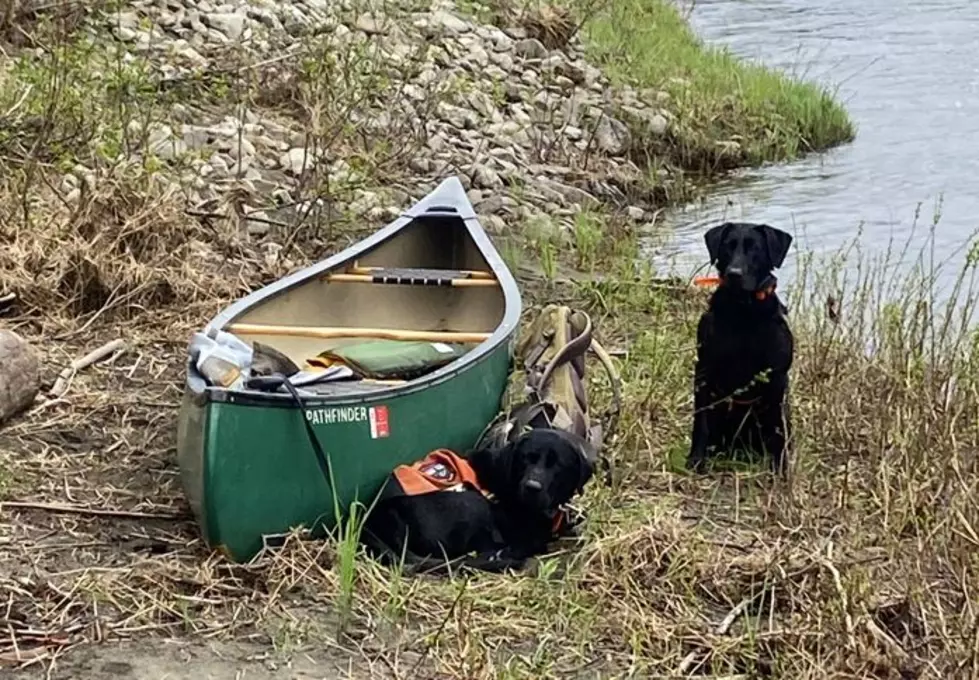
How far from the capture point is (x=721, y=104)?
1354 cm

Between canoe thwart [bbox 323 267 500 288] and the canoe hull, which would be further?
canoe thwart [bbox 323 267 500 288]

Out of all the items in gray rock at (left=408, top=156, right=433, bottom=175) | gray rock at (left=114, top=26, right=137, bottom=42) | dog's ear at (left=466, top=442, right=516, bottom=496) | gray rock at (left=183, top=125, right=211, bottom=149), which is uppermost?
gray rock at (left=114, top=26, right=137, bottom=42)

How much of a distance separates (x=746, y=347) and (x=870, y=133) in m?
8.79

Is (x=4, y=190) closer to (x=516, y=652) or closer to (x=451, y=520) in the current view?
(x=451, y=520)

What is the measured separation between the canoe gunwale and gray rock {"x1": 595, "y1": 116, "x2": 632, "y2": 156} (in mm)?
4528

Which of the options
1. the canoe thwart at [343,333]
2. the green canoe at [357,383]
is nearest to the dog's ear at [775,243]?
the green canoe at [357,383]

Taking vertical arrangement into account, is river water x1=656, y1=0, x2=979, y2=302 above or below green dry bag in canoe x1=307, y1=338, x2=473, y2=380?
above

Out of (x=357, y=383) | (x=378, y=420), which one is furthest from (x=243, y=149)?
(x=378, y=420)

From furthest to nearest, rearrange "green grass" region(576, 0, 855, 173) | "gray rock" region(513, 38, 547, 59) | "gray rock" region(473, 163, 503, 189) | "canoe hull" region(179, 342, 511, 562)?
"gray rock" region(513, 38, 547, 59), "green grass" region(576, 0, 855, 173), "gray rock" region(473, 163, 503, 189), "canoe hull" region(179, 342, 511, 562)

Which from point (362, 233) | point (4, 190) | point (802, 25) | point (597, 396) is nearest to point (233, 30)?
point (362, 233)

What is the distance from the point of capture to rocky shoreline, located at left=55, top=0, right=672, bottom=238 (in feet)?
30.8

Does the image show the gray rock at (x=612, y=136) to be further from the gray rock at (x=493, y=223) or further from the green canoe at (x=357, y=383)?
the green canoe at (x=357, y=383)

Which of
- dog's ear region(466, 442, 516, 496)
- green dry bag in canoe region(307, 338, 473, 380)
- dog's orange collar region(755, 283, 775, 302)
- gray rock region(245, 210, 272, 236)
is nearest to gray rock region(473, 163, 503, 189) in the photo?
gray rock region(245, 210, 272, 236)

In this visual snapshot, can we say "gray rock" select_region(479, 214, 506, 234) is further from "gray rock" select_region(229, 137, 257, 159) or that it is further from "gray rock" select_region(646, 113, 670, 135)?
"gray rock" select_region(646, 113, 670, 135)
